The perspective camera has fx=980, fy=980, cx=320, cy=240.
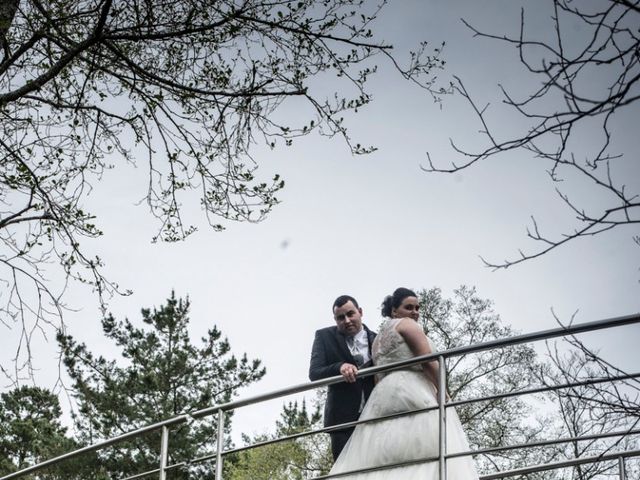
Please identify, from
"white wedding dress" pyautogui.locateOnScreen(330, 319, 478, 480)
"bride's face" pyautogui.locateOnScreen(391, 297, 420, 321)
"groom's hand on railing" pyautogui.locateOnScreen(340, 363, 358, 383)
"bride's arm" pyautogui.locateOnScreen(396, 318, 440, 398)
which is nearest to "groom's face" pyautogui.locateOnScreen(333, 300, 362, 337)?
"bride's face" pyautogui.locateOnScreen(391, 297, 420, 321)

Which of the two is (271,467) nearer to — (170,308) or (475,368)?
(475,368)

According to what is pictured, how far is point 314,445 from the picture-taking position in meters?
19.9

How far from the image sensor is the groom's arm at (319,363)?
6469mm

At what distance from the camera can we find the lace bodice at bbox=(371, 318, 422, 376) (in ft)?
18.9

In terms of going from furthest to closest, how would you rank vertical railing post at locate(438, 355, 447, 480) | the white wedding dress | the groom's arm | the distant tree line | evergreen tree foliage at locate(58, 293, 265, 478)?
1. evergreen tree foliage at locate(58, 293, 265, 478)
2. the distant tree line
3. the groom's arm
4. the white wedding dress
5. vertical railing post at locate(438, 355, 447, 480)

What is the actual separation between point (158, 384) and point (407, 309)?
20650 mm

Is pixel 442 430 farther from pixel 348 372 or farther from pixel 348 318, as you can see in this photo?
pixel 348 318

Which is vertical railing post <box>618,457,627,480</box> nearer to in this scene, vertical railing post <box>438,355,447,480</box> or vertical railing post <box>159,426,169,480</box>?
vertical railing post <box>438,355,447,480</box>

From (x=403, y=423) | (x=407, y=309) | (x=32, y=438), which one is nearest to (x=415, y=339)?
(x=407, y=309)

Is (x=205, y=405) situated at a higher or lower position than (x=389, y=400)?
higher

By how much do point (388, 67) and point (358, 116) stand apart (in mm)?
434

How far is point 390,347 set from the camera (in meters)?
5.82

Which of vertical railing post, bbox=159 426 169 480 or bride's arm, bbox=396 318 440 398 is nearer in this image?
bride's arm, bbox=396 318 440 398


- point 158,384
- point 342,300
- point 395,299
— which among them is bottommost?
point 395,299
